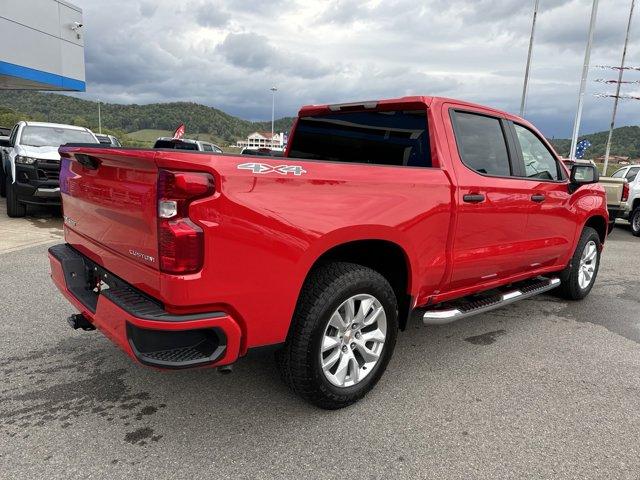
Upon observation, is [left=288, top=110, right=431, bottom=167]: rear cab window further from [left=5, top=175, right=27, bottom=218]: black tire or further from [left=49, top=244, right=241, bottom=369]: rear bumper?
[left=5, top=175, right=27, bottom=218]: black tire

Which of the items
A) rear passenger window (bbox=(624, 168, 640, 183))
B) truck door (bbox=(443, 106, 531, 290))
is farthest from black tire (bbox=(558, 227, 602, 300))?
rear passenger window (bbox=(624, 168, 640, 183))

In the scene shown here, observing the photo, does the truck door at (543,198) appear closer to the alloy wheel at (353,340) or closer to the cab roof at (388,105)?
the cab roof at (388,105)

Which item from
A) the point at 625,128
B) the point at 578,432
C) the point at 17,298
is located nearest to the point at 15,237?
the point at 17,298

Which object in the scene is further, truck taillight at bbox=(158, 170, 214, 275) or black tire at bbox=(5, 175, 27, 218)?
black tire at bbox=(5, 175, 27, 218)

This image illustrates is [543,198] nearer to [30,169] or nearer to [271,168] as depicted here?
[271,168]

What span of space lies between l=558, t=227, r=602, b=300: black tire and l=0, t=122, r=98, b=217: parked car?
7804 millimetres

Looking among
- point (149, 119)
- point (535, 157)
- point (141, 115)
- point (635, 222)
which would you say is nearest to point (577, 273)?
point (535, 157)

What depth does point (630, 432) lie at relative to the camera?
2.70 meters

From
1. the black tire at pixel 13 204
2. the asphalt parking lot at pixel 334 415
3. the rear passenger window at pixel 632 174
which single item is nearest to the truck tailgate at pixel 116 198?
the asphalt parking lot at pixel 334 415

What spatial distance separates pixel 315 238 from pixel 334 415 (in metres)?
1.09

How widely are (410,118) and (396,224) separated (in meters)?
1.00

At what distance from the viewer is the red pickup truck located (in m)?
2.10

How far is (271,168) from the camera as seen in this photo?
88.0 inches

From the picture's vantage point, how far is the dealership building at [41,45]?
15.9 metres
